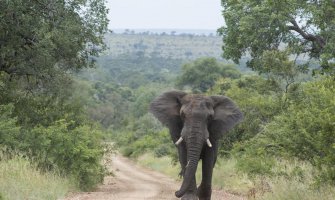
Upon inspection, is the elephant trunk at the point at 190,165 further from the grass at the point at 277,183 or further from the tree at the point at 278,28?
the tree at the point at 278,28

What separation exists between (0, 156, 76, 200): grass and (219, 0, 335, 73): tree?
1059cm

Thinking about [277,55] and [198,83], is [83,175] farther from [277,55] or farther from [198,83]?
[198,83]

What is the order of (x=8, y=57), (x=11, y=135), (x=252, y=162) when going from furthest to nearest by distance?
(x=8, y=57), (x=252, y=162), (x=11, y=135)

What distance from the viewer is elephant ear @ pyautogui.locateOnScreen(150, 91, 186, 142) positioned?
46.4 ft

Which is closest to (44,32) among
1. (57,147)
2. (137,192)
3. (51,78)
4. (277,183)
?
(51,78)

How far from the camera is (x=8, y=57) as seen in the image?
2002 cm

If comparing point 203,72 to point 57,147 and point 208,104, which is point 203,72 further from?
point 208,104

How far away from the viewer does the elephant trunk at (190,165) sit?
41.1ft

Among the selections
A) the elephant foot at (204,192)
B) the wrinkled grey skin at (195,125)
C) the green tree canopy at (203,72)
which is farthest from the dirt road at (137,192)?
the green tree canopy at (203,72)

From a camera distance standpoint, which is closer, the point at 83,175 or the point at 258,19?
the point at 83,175

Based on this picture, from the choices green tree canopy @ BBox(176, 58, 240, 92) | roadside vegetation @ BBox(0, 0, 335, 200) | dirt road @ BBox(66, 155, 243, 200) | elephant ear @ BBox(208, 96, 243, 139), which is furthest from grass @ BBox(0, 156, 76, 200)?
green tree canopy @ BBox(176, 58, 240, 92)

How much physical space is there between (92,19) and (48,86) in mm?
2653

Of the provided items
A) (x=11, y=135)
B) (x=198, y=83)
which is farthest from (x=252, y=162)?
(x=198, y=83)

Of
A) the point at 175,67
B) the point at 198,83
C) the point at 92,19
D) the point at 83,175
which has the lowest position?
the point at 175,67
